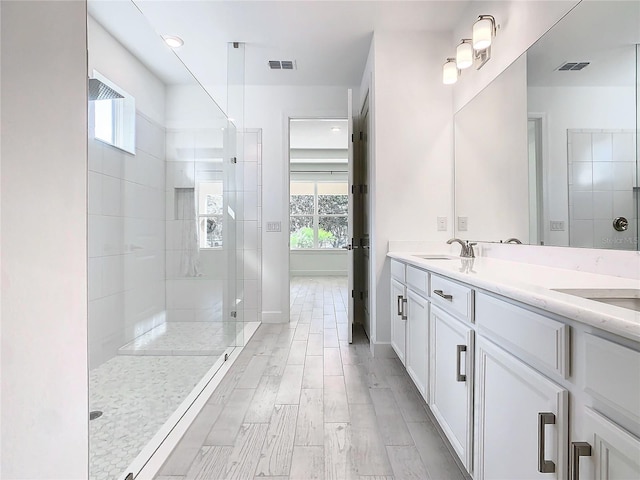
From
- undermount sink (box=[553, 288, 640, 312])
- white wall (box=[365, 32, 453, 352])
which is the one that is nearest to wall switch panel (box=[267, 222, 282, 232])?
white wall (box=[365, 32, 453, 352])

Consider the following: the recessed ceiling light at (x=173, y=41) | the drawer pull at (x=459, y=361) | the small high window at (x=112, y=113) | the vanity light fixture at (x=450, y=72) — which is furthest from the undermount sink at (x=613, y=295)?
the recessed ceiling light at (x=173, y=41)

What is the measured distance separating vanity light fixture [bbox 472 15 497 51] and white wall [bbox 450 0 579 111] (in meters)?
0.04

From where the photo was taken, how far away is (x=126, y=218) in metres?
1.90

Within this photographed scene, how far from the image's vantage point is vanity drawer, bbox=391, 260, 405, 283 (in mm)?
2229

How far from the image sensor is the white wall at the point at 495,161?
1850 millimetres

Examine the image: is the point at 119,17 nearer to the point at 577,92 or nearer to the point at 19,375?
the point at 19,375

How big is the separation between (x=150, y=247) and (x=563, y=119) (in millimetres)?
2279

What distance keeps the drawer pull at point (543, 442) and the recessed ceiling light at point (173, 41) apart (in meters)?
3.36

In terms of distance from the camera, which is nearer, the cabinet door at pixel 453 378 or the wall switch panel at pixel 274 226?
the cabinet door at pixel 453 378

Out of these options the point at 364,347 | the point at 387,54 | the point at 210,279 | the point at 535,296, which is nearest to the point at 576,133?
the point at 535,296

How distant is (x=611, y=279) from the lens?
1.19 meters

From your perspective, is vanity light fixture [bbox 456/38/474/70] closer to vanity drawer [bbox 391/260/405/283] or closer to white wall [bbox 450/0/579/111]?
white wall [bbox 450/0/579/111]

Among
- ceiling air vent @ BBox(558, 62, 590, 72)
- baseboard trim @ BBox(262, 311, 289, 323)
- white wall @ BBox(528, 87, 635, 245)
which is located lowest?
baseboard trim @ BBox(262, 311, 289, 323)

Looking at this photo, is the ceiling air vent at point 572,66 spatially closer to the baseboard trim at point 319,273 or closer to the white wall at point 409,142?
the white wall at point 409,142
